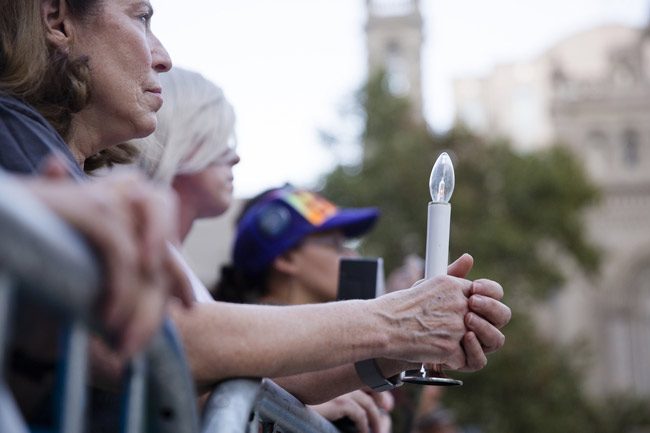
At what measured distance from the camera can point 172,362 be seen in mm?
1209

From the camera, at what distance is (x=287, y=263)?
384cm

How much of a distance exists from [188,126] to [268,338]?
4.98 ft

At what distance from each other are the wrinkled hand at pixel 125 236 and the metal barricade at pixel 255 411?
486 millimetres

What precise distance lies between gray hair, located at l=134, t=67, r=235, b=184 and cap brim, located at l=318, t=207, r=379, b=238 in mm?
623

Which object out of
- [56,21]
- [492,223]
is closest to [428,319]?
[56,21]

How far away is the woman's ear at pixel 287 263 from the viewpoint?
382cm

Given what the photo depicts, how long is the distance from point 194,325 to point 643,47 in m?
45.7

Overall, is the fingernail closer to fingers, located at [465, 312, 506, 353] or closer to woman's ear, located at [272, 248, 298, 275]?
fingers, located at [465, 312, 506, 353]

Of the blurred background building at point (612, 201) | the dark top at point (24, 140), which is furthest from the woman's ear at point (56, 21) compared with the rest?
the blurred background building at point (612, 201)

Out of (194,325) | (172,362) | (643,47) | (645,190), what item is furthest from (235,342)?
(643,47)

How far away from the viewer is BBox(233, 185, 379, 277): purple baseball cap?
12.2ft

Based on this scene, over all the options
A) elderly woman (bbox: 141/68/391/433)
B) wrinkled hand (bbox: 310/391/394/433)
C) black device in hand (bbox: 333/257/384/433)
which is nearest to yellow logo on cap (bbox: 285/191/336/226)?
elderly woman (bbox: 141/68/391/433)

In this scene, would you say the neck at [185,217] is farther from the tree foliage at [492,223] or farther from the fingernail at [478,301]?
the tree foliage at [492,223]

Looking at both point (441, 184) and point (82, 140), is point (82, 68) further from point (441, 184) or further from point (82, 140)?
point (441, 184)
